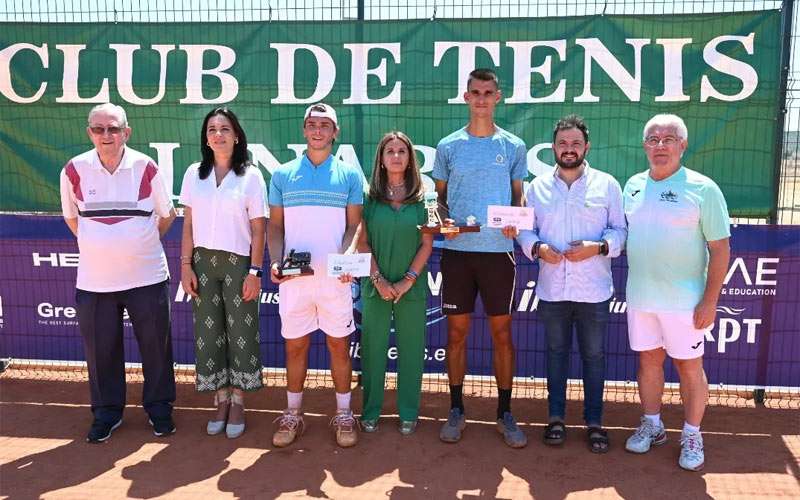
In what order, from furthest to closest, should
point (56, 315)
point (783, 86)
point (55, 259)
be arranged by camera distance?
point (56, 315)
point (55, 259)
point (783, 86)

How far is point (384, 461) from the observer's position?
3.92 meters

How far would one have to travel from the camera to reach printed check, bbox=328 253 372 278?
3.70 m

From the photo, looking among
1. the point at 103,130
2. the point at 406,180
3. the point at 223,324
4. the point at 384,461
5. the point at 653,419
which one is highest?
the point at 103,130

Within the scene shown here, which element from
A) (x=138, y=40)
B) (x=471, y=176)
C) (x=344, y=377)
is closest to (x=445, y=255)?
(x=471, y=176)

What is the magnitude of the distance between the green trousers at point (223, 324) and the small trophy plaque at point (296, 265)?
0.39 m

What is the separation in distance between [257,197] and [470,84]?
1477 millimetres

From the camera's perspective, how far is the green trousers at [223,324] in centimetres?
401

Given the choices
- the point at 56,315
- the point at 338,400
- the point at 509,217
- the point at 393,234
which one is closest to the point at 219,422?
the point at 338,400

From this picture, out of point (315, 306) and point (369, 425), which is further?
point (369, 425)

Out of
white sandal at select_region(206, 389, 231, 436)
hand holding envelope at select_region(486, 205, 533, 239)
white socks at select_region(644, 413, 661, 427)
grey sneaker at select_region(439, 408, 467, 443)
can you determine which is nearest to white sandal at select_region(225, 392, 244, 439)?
white sandal at select_region(206, 389, 231, 436)

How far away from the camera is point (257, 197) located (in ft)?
13.1

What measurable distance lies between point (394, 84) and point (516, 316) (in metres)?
2.07

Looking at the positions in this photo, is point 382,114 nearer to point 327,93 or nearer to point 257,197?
point 327,93

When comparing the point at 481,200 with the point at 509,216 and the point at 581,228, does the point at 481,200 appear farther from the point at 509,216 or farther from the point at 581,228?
the point at 581,228
